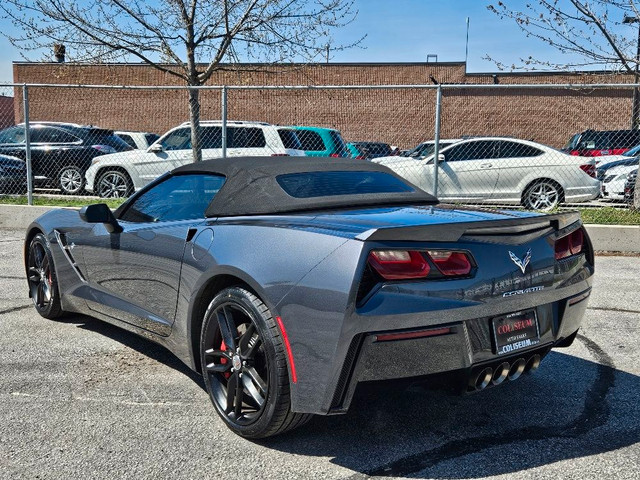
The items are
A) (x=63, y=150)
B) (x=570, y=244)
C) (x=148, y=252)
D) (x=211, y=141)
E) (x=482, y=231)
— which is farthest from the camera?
(x=63, y=150)

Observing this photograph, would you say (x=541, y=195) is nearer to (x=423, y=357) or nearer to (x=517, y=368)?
(x=517, y=368)

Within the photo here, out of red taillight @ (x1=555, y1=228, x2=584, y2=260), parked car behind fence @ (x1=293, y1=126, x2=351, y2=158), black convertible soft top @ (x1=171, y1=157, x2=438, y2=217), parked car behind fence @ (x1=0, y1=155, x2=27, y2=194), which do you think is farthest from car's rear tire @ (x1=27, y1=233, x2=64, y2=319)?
parked car behind fence @ (x1=0, y1=155, x2=27, y2=194)

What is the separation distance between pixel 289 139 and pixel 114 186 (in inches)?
143

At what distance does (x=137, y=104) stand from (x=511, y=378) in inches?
1212

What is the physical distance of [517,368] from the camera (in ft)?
10.6

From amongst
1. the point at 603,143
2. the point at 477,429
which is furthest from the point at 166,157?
the point at 603,143

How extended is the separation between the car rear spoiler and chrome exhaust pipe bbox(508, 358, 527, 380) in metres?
0.55

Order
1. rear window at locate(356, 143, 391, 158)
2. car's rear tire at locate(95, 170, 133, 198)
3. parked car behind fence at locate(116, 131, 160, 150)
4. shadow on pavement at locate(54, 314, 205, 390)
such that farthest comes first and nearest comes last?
rear window at locate(356, 143, 391, 158) → parked car behind fence at locate(116, 131, 160, 150) → car's rear tire at locate(95, 170, 133, 198) → shadow on pavement at locate(54, 314, 205, 390)

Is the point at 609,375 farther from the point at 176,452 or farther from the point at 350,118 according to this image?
the point at 350,118

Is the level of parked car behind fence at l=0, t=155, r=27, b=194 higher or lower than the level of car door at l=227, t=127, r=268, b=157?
lower

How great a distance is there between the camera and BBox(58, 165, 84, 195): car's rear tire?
49.8ft

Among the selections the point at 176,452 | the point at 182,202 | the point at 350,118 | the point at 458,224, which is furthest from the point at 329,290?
the point at 350,118

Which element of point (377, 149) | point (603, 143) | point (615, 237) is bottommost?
point (615, 237)

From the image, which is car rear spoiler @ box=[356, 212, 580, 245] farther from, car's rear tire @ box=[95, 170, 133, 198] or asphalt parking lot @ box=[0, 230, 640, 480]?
car's rear tire @ box=[95, 170, 133, 198]
